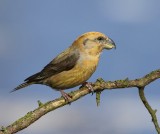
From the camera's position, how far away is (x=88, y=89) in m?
6.85

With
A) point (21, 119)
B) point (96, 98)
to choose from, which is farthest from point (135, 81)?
point (21, 119)

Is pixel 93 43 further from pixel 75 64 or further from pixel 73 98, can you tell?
pixel 73 98

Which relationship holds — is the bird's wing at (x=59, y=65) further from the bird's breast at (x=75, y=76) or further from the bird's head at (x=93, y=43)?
the bird's head at (x=93, y=43)

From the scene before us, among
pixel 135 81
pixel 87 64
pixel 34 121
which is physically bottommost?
pixel 34 121

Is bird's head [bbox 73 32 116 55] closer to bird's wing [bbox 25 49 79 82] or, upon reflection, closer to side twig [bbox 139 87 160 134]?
bird's wing [bbox 25 49 79 82]

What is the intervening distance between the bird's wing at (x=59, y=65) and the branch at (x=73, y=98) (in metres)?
2.52

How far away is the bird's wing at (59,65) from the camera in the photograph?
962 cm

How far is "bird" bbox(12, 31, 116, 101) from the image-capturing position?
30.2 ft

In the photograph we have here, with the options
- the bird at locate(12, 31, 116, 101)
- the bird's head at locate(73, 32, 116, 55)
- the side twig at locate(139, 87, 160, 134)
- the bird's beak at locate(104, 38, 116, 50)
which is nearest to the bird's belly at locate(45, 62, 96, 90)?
the bird at locate(12, 31, 116, 101)

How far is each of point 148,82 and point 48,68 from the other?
3.57 metres

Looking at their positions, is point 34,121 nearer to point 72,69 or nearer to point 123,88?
point 123,88

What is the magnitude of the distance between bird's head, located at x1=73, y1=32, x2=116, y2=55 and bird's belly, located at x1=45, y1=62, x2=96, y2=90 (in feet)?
1.41

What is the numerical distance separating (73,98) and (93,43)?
9.44 feet

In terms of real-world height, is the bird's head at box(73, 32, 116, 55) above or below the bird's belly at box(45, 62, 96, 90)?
above
